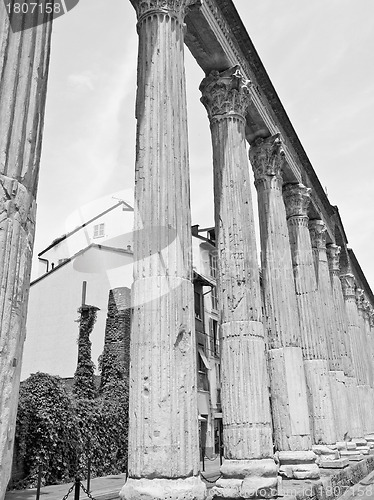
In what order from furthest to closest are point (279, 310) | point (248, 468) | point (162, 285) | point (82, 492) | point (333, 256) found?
point (333, 256)
point (82, 492)
point (279, 310)
point (248, 468)
point (162, 285)

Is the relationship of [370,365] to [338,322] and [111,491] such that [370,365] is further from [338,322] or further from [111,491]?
[111,491]

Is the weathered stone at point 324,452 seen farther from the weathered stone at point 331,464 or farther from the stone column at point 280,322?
the stone column at point 280,322

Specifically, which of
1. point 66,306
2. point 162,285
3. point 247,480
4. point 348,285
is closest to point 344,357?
point 348,285

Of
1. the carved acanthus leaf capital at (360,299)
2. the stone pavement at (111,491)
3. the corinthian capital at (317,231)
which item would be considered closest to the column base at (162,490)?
the stone pavement at (111,491)

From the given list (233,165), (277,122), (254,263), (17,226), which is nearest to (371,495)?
(254,263)

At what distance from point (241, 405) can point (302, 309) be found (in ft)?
19.4

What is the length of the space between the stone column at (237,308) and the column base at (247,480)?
14mm

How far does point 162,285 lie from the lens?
6.02 meters

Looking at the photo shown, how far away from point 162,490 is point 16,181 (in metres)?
3.51

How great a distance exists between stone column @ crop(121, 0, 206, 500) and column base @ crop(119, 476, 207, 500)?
0.01m

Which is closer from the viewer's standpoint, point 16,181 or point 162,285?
point 16,181

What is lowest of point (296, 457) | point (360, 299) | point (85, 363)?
point (296, 457)

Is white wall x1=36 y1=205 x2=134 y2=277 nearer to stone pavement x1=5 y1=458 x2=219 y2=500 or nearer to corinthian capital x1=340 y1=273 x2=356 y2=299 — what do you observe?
corinthian capital x1=340 y1=273 x2=356 y2=299

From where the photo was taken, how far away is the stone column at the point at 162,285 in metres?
5.41
